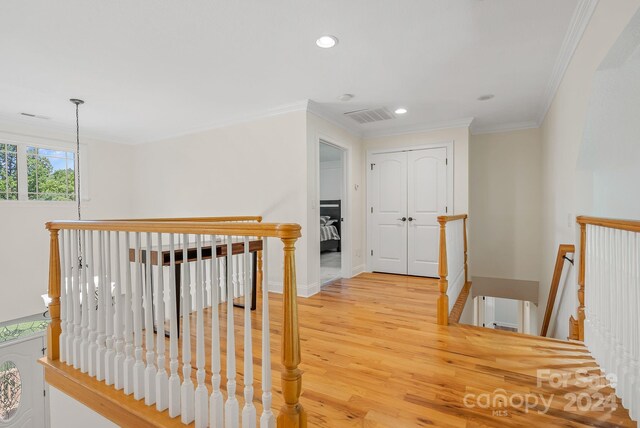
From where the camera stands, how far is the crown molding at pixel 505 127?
15.1 feet

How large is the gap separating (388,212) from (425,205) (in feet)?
1.99

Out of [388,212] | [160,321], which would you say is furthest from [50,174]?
[388,212]

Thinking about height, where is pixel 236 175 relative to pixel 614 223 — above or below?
above

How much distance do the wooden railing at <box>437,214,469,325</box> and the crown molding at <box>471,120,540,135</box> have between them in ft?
5.45

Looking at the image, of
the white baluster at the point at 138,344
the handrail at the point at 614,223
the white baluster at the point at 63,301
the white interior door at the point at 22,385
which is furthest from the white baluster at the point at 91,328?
the white interior door at the point at 22,385

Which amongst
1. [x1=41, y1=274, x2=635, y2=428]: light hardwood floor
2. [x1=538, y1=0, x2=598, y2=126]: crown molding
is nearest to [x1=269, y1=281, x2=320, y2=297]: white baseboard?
[x1=41, y1=274, x2=635, y2=428]: light hardwood floor

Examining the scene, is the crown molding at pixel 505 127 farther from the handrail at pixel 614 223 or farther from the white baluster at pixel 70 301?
the white baluster at pixel 70 301

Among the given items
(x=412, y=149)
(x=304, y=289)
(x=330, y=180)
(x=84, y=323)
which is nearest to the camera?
(x=84, y=323)

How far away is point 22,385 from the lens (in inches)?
168

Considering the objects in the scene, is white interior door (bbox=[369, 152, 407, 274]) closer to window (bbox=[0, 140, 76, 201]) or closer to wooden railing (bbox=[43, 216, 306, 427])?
wooden railing (bbox=[43, 216, 306, 427])

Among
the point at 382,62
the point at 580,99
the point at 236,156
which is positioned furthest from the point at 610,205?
the point at 236,156

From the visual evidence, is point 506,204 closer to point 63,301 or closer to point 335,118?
point 335,118

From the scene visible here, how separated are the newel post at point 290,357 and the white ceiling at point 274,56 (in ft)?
5.91

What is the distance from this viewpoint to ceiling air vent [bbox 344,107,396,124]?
13.5 feet
